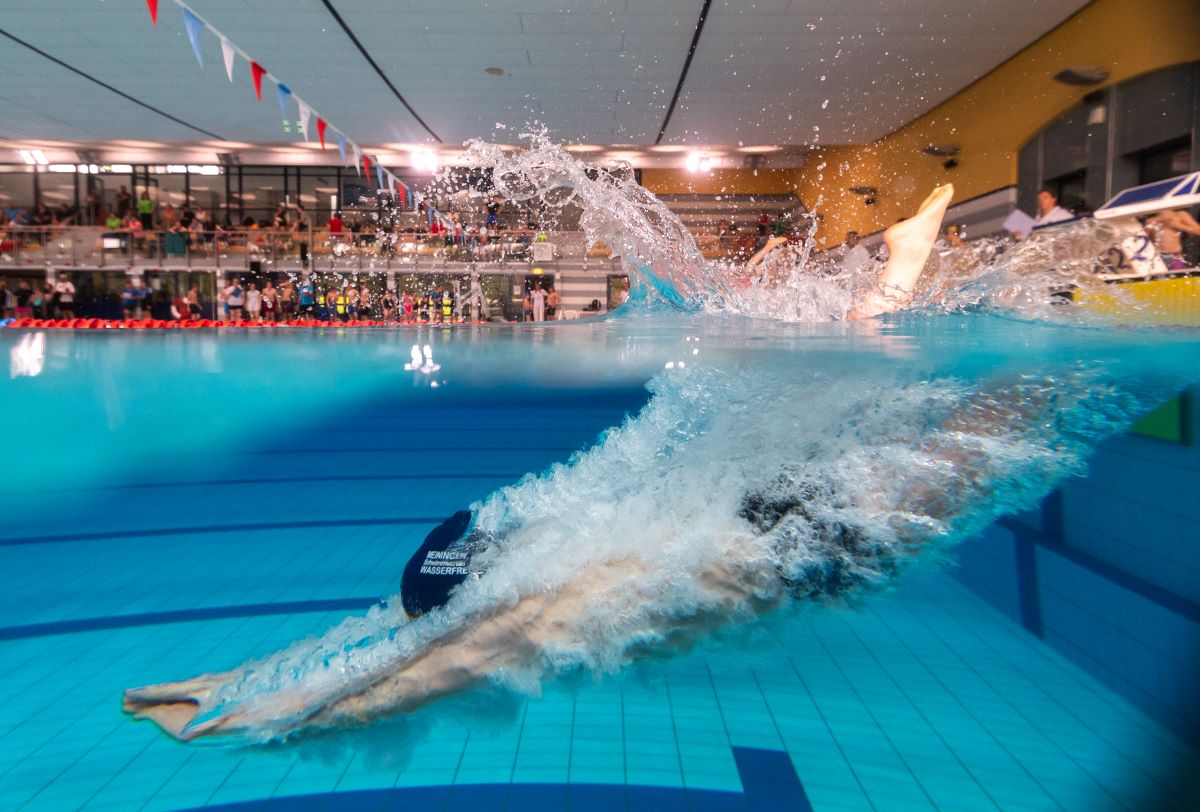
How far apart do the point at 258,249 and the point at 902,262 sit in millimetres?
12216

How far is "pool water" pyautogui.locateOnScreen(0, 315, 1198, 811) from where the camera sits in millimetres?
2402

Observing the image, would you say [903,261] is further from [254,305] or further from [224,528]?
[254,305]

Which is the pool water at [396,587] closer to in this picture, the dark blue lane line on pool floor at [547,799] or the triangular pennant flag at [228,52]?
the dark blue lane line on pool floor at [547,799]

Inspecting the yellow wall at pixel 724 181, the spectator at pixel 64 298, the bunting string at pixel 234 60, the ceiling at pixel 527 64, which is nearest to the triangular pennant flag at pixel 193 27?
the bunting string at pixel 234 60

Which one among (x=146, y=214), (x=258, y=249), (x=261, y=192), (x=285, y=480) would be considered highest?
(x=261, y=192)

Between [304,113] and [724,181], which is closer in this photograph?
[304,113]

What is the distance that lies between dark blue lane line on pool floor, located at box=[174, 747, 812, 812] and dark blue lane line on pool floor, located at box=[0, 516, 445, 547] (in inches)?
104

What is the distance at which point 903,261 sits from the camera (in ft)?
14.4

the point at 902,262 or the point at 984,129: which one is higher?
the point at 984,129

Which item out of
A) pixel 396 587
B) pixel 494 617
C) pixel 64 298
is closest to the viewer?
pixel 494 617

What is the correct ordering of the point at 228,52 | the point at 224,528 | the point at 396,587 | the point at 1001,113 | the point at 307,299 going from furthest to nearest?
the point at 307,299 < the point at 1001,113 < the point at 228,52 < the point at 224,528 < the point at 396,587

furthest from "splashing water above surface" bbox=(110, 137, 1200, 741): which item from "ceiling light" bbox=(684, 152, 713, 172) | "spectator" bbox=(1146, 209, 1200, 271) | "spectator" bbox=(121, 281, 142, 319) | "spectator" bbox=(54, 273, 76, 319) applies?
A: "spectator" bbox=(54, 273, 76, 319)

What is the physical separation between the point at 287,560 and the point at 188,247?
37.5 feet

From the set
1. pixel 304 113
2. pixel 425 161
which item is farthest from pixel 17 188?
pixel 304 113
